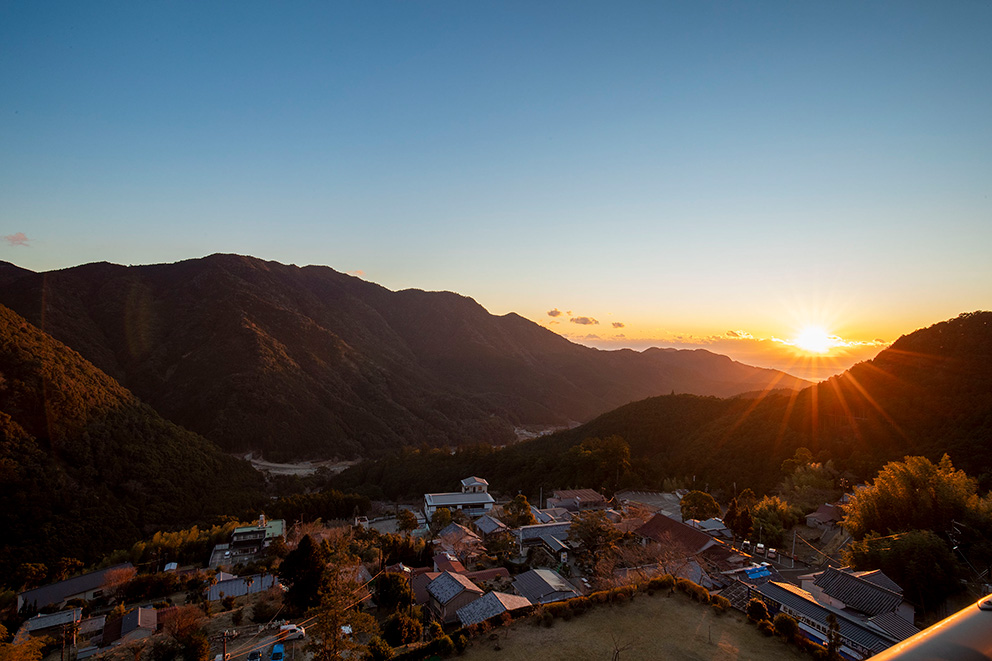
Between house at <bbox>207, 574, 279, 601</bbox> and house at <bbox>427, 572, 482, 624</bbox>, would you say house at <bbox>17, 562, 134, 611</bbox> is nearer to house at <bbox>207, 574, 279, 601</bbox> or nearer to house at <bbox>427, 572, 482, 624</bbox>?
house at <bbox>207, 574, 279, 601</bbox>

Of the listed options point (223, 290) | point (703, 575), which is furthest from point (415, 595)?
point (223, 290)

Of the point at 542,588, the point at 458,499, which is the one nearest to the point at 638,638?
the point at 542,588

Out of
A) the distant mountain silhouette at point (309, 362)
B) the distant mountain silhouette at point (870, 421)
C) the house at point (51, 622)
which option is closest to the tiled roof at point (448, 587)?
the house at point (51, 622)

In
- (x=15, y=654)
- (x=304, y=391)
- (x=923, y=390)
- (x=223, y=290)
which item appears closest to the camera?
(x=15, y=654)

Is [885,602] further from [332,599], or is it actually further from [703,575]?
[332,599]

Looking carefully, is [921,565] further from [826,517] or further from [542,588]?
[542,588]
